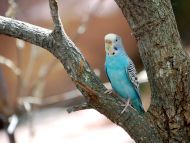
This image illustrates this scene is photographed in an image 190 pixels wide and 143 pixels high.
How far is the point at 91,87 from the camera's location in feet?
6.87

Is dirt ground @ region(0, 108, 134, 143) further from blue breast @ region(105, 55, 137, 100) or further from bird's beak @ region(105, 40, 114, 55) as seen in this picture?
bird's beak @ region(105, 40, 114, 55)

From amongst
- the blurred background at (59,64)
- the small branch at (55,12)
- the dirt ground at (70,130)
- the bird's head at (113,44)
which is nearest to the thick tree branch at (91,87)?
the small branch at (55,12)

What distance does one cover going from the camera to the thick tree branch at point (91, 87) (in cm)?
210

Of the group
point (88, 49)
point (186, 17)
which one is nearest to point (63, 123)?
point (88, 49)

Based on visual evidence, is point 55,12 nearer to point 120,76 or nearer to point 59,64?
point 120,76

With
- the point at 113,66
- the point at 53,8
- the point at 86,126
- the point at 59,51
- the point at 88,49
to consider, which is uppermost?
the point at 53,8

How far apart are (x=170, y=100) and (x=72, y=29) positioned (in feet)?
12.2

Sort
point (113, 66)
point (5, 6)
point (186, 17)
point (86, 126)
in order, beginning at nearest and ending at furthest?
point (113, 66) → point (86, 126) → point (5, 6) → point (186, 17)

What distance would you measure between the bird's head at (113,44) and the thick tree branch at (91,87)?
0.65ft

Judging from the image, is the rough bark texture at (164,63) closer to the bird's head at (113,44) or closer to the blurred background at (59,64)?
the bird's head at (113,44)

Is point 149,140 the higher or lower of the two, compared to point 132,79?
lower

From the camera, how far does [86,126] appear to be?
5176 mm

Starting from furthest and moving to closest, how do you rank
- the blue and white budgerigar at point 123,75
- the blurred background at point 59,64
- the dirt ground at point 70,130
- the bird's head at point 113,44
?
the blurred background at point 59,64
the dirt ground at point 70,130
the blue and white budgerigar at point 123,75
the bird's head at point 113,44

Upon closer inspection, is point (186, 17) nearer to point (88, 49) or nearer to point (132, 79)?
point (88, 49)
